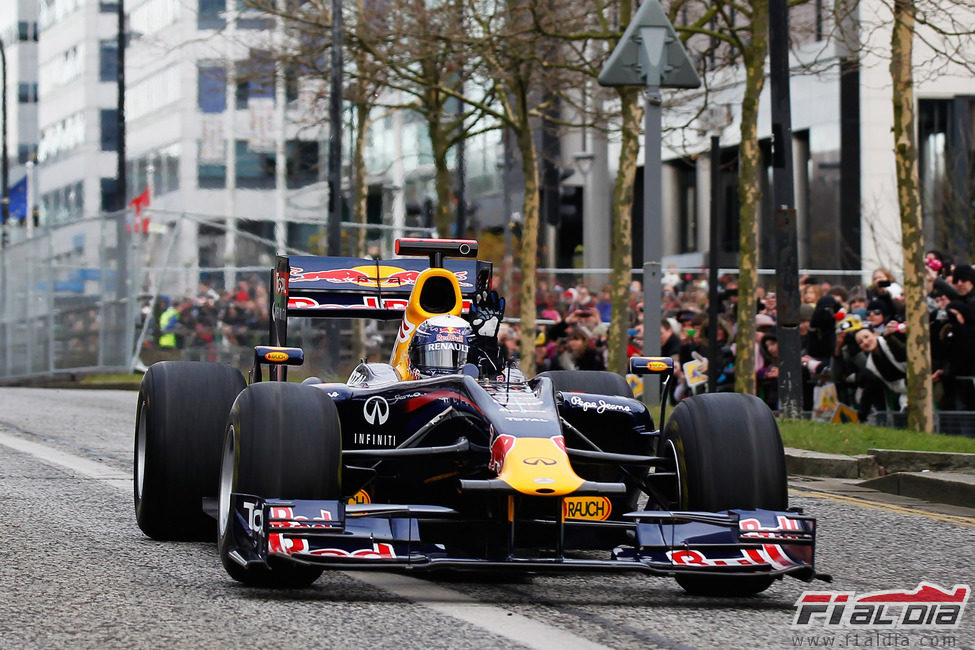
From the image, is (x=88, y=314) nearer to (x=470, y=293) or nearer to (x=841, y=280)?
(x=841, y=280)

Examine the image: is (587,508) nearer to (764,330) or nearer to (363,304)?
(363,304)

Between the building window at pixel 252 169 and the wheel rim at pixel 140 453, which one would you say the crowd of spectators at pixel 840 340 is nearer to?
the wheel rim at pixel 140 453

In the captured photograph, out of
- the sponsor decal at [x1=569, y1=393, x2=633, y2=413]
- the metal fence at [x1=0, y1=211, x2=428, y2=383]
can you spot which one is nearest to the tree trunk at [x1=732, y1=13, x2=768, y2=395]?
the metal fence at [x1=0, y1=211, x2=428, y2=383]

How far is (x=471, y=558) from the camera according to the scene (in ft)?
22.7

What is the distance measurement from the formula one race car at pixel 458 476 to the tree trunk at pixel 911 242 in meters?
7.17

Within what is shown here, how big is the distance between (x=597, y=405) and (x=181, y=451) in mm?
2059

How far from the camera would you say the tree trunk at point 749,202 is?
59.0 ft

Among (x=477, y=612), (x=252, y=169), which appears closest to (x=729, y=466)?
(x=477, y=612)

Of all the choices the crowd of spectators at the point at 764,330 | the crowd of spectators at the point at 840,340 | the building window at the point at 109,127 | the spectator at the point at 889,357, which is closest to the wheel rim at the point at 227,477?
the crowd of spectators at the point at 764,330

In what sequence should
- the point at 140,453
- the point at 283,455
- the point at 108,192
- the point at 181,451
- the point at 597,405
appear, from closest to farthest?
1. the point at 283,455
2. the point at 597,405
3. the point at 181,451
4. the point at 140,453
5. the point at 108,192

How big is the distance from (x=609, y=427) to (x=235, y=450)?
1868mm

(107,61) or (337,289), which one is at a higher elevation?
(107,61)

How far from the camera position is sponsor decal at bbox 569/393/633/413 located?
8.13 m

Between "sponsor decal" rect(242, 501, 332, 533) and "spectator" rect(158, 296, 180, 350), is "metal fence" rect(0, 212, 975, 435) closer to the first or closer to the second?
"spectator" rect(158, 296, 180, 350)
